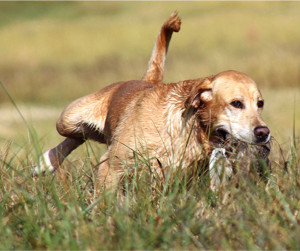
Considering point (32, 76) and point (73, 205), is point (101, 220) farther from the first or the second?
point (32, 76)

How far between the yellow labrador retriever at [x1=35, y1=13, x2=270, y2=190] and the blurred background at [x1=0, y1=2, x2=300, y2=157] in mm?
6590

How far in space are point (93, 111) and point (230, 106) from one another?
69.3 inches

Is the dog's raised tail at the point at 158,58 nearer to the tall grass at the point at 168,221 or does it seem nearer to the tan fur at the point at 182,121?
the tan fur at the point at 182,121

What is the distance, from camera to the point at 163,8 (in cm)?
3597

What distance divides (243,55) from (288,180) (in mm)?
17882

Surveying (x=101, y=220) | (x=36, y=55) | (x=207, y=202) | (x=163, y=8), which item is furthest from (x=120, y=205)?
(x=163, y=8)

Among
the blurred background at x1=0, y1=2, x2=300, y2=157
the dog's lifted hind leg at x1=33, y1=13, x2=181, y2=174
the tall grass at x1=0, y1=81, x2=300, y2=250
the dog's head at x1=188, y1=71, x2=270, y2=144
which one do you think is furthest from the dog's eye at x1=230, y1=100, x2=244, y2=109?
the blurred background at x1=0, y1=2, x2=300, y2=157

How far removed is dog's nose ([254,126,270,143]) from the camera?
151 inches

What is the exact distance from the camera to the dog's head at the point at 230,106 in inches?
155

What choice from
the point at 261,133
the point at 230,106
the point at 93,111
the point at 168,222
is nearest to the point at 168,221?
the point at 168,222

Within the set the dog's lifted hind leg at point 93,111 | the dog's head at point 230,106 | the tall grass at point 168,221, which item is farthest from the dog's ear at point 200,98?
the dog's lifted hind leg at point 93,111

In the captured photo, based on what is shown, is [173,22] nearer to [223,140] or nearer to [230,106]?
[230,106]

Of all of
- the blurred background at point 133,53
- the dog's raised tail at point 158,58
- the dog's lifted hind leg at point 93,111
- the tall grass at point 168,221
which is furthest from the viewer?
the blurred background at point 133,53

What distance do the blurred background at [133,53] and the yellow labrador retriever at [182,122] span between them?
21.6ft
